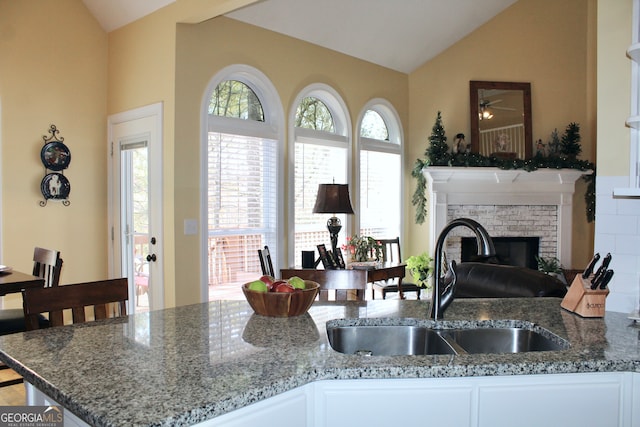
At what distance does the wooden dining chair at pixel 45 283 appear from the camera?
122 inches

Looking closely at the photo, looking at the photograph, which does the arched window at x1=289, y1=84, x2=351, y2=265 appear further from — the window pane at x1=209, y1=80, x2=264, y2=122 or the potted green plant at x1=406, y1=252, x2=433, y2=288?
the potted green plant at x1=406, y1=252, x2=433, y2=288

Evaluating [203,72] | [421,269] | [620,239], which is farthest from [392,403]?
[421,269]

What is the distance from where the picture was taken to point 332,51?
5367 millimetres

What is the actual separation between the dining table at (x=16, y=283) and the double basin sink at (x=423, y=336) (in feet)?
7.53

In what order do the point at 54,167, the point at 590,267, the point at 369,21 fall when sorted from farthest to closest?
1. the point at 369,21
2. the point at 54,167
3. the point at 590,267

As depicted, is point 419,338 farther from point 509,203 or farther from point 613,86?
point 509,203

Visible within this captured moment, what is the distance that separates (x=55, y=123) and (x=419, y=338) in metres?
3.90

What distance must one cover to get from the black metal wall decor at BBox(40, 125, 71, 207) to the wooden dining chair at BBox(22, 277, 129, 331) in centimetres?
273

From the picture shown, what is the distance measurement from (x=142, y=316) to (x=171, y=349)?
49 centimetres

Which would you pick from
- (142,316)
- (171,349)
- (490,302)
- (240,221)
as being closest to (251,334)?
(171,349)

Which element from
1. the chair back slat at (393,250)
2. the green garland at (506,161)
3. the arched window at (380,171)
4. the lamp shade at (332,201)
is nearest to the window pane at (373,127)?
the arched window at (380,171)

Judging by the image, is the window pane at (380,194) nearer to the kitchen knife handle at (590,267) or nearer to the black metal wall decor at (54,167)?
the black metal wall decor at (54,167)

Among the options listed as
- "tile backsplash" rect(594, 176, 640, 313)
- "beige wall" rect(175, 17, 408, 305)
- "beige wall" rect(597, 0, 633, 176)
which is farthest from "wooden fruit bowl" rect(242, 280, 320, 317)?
"beige wall" rect(175, 17, 408, 305)

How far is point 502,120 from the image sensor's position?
6391 millimetres
